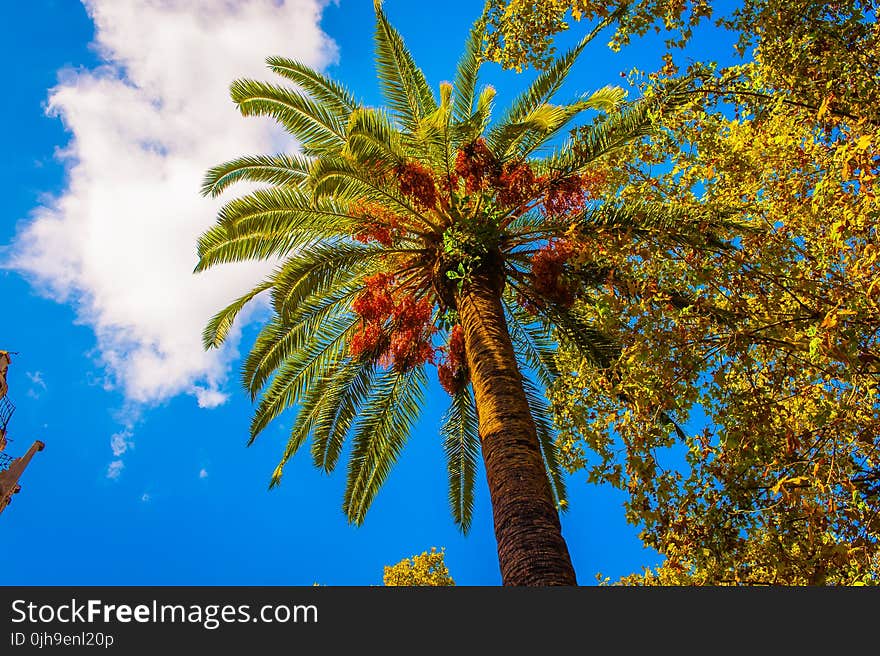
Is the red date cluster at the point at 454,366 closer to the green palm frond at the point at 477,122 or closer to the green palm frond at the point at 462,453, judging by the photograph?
the green palm frond at the point at 462,453

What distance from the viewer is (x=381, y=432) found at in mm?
10305

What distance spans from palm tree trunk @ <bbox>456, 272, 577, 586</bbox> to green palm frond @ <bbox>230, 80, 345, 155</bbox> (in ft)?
11.4

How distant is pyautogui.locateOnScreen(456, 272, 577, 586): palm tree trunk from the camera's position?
503 centimetres

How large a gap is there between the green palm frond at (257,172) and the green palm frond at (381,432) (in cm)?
368

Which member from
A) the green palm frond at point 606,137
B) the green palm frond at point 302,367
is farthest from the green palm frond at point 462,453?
the green palm frond at point 606,137

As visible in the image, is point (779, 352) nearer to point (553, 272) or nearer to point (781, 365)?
point (781, 365)

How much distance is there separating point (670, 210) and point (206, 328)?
7.43 m

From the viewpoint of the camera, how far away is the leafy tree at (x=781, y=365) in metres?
4.72

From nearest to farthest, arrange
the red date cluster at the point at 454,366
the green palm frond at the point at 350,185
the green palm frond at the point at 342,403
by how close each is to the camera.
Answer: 1. the green palm frond at the point at 350,185
2. the red date cluster at the point at 454,366
3. the green palm frond at the point at 342,403

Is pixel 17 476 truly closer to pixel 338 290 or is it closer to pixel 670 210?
pixel 338 290

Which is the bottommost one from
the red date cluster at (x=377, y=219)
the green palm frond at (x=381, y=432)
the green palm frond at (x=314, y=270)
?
the green palm frond at (x=381, y=432)

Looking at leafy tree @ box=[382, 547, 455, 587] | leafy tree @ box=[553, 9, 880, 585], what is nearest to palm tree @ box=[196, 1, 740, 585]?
leafy tree @ box=[553, 9, 880, 585]

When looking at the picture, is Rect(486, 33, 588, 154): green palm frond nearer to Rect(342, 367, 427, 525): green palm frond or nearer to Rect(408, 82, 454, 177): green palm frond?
Rect(408, 82, 454, 177): green palm frond

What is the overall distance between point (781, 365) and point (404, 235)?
5478 mm
